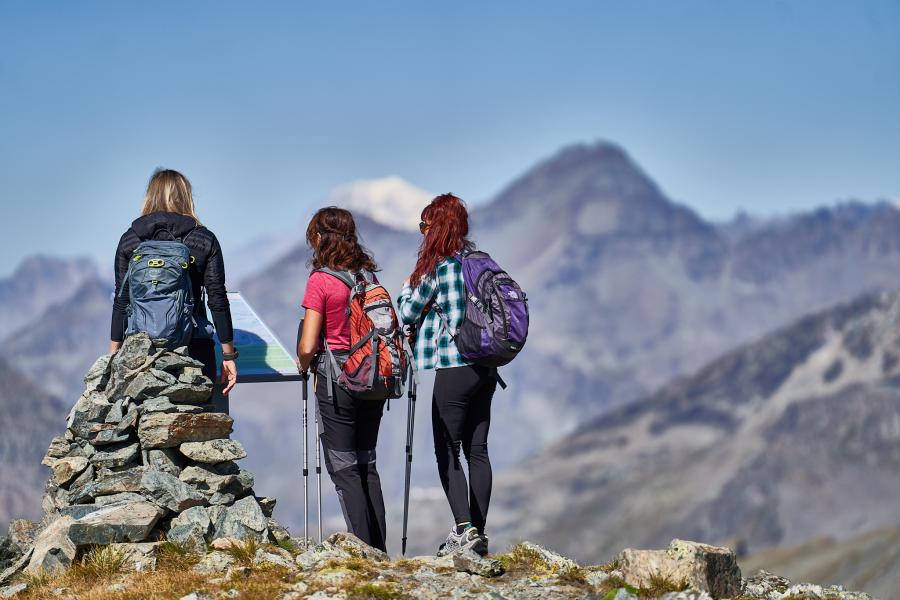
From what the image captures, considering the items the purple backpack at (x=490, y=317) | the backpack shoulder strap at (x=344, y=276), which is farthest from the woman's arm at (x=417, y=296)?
the backpack shoulder strap at (x=344, y=276)

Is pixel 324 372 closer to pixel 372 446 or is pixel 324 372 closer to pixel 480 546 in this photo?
pixel 372 446

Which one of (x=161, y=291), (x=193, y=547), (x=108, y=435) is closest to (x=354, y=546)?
(x=193, y=547)

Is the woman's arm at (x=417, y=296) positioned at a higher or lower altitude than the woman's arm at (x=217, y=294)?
lower

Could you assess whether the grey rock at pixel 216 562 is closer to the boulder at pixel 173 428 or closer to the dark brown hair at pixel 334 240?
A: the boulder at pixel 173 428

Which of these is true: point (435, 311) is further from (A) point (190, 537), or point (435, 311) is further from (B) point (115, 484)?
(B) point (115, 484)

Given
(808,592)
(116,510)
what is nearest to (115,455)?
(116,510)

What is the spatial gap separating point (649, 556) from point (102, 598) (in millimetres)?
4615

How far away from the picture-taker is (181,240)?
1349 centimetres

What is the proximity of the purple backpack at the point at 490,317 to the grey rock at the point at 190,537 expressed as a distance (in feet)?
9.74

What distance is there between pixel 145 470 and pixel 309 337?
2080mm

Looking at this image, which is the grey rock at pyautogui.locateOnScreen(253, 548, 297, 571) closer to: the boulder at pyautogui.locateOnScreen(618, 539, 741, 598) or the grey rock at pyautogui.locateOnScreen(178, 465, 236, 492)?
the grey rock at pyautogui.locateOnScreen(178, 465, 236, 492)

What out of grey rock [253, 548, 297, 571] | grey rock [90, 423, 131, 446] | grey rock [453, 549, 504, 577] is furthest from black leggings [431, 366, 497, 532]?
grey rock [90, 423, 131, 446]

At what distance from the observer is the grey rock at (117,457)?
13.1 m

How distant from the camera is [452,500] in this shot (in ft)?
42.9
